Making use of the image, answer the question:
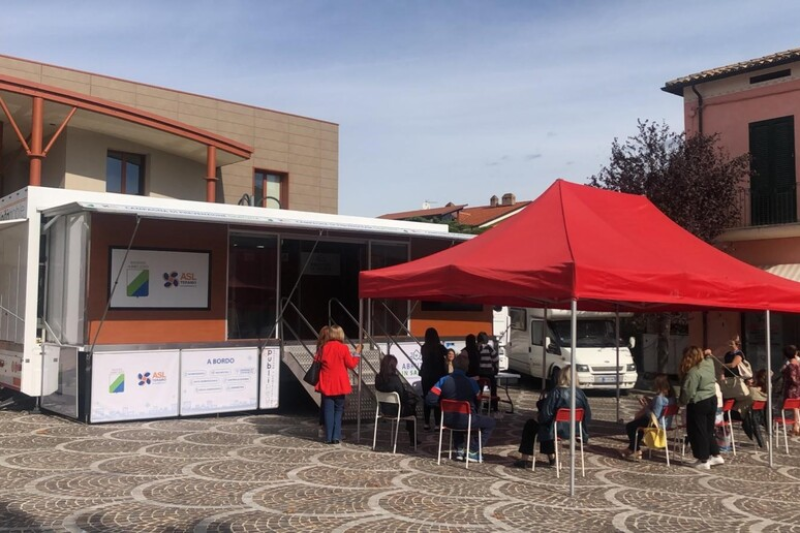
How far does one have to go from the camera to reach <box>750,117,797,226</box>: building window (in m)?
17.7

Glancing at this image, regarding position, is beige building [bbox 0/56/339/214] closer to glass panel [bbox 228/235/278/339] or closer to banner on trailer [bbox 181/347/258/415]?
glass panel [bbox 228/235/278/339]

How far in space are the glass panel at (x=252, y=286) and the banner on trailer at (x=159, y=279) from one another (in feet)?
1.68

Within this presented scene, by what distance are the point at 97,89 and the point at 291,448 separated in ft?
47.0

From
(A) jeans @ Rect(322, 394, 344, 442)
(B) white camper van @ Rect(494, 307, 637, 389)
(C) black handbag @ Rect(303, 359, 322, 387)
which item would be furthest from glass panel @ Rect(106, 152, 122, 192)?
(A) jeans @ Rect(322, 394, 344, 442)

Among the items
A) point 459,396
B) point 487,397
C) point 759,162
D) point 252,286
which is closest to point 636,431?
point 459,396

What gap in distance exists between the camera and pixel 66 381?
12.1 m

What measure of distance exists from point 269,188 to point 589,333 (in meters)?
11.2

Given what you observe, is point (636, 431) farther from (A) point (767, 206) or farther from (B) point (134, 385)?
(A) point (767, 206)

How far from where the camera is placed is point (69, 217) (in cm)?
1236

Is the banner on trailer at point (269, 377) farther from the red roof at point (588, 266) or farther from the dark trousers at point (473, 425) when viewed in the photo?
the dark trousers at point (473, 425)

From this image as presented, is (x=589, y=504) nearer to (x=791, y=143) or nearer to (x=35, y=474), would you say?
(x=35, y=474)

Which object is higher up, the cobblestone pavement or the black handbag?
the black handbag

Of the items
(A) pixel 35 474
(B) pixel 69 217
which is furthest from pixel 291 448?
(B) pixel 69 217

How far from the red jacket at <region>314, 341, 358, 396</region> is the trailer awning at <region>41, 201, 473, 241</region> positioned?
10.1 ft
